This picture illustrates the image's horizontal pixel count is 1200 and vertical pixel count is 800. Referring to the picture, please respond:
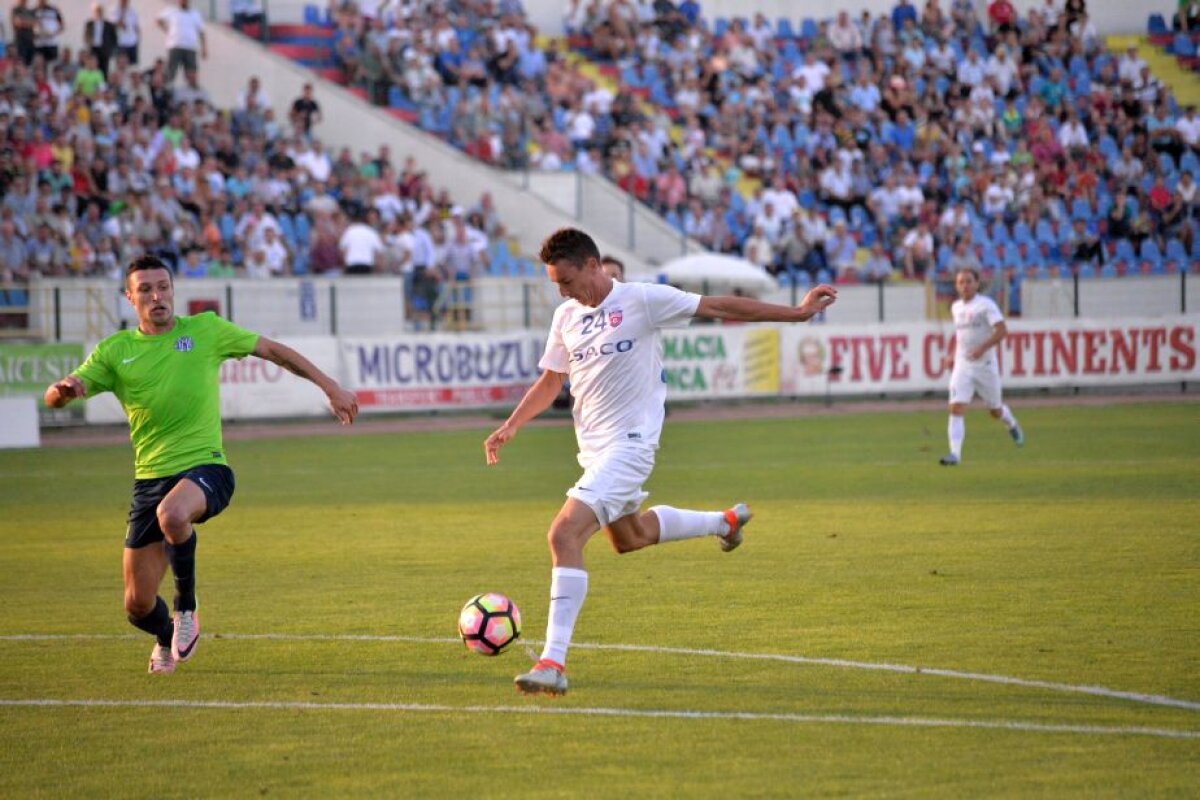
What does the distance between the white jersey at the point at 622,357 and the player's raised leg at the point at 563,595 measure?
0.52 metres

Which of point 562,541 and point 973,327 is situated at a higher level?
point 973,327

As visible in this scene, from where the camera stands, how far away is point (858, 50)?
40.6 metres

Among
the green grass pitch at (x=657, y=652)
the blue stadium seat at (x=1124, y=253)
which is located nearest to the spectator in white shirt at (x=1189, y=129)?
the blue stadium seat at (x=1124, y=253)

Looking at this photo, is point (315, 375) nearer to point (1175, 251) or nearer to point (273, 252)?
point (273, 252)

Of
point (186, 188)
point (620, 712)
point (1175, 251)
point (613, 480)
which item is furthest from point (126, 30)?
point (620, 712)

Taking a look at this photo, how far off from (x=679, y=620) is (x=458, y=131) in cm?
2599

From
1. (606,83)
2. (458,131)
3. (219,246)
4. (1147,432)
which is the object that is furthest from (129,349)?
(606,83)

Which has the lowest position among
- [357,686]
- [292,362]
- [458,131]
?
[357,686]

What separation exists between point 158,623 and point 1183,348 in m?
26.5

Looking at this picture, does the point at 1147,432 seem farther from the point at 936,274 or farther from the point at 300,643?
the point at 300,643

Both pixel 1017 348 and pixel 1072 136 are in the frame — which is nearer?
pixel 1017 348

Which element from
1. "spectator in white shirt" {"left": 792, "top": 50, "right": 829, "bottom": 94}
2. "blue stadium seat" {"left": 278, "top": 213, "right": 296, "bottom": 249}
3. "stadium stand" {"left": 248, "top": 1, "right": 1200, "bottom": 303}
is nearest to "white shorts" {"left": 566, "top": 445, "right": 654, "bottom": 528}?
"blue stadium seat" {"left": 278, "top": 213, "right": 296, "bottom": 249}

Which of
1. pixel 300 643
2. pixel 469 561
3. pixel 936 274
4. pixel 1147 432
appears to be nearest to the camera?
pixel 300 643

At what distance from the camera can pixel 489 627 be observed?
29.4 feet
